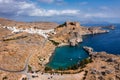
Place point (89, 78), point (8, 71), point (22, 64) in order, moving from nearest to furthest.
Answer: point (89, 78), point (8, 71), point (22, 64)

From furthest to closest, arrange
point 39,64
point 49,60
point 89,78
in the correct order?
point 49,60, point 39,64, point 89,78

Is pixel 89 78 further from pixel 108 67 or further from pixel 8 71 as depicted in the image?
pixel 8 71

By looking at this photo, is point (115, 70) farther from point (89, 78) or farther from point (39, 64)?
point (39, 64)

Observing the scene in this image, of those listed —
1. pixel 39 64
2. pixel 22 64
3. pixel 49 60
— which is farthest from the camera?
pixel 49 60

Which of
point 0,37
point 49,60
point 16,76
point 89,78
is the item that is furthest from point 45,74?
point 0,37

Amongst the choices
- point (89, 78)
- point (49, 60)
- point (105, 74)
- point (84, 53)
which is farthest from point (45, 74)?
point (84, 53)

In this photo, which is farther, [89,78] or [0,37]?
[0,37]

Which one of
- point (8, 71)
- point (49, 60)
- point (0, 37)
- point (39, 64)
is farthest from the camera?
point (0, 37)

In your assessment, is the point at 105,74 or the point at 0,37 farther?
the point at 0,37

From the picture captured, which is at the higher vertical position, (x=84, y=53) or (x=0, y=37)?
(x=0, y=37)
